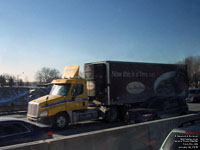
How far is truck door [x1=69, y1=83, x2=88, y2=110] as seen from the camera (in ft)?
43.2

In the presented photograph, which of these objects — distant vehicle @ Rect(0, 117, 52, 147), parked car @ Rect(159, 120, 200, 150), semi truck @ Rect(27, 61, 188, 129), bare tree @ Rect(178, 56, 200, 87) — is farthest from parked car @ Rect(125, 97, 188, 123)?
bare tree @ Rect(178, 56, 200, 87)

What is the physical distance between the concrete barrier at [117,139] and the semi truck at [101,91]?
6.92m

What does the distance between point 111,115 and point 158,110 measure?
4.30 metres

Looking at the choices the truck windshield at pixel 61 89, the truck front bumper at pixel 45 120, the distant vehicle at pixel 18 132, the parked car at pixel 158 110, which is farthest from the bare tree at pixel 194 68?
the distant vehicle at pixel 18 132

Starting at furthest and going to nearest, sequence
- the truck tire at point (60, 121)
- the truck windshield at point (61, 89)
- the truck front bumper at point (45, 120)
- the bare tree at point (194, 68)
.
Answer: the bare tree at point (194, 68)
the truck windshield at point (61, 89)
the truck tire at point (60, 121)
the truck front bumper at point (45, 120)

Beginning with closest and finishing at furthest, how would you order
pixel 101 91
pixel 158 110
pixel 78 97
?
pixel 158 110
pixel 78 97
pixel 101 91

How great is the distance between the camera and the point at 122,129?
579cm

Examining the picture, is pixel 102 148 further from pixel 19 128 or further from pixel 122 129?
Answer: pixel 19 128

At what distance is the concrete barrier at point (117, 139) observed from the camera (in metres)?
4.56

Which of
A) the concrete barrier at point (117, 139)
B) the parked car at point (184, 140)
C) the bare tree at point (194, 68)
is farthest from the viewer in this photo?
the bare tree at point (194, 68)

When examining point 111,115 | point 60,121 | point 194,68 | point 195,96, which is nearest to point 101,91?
point 111,115

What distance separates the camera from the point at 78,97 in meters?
13.4

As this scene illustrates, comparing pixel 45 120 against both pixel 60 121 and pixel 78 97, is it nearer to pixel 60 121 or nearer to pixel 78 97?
pixel 60 121

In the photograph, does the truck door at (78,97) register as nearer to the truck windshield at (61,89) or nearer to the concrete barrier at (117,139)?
the truck windshield at (61,89)
